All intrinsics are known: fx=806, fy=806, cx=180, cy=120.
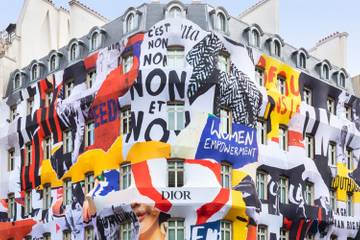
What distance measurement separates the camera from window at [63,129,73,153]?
5301 centimetres

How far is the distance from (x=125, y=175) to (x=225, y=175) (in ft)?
19.2

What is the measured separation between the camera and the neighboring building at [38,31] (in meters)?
58.0

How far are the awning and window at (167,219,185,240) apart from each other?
13015 mm

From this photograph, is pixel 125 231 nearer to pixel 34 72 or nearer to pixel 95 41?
pixel 95 41

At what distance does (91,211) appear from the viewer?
1873 inches

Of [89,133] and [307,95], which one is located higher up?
[307,95]

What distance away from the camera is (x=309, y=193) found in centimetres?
5328

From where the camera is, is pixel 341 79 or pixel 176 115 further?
pixel 341 79

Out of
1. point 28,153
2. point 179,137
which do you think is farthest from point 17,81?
point 179,137

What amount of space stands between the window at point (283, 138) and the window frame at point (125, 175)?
35.3 feet

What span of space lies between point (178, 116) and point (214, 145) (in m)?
2.70

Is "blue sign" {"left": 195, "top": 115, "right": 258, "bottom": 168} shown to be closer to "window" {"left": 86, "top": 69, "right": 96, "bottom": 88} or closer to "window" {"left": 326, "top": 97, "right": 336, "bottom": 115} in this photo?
"window" {"left": 86, "top": 69, "right": 96, "bottom": 88}

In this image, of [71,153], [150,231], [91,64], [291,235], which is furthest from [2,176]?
[291,235]

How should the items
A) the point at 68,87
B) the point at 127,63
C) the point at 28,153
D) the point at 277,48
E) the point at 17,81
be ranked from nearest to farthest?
1. the point at 127,63
2. the point at 68,87
3. the point at 277,48
4. the point at 28,153
5. the point at 17,81
